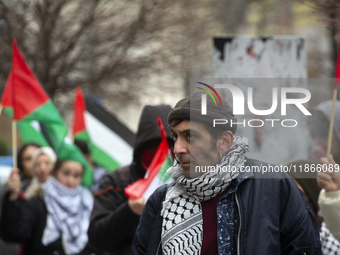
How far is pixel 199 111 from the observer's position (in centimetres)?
210

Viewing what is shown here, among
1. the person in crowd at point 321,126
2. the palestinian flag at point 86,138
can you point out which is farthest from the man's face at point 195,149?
the palestinian flag at point 86,138

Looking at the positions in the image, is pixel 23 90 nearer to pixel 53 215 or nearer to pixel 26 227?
pixel 53 215

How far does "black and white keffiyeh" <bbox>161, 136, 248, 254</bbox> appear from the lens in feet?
6.69

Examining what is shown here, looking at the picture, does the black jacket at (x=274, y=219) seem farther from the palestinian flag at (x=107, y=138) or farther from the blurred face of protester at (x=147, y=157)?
the palestinian flag at (x=107, y=138)

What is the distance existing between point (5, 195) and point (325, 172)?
3.12 m

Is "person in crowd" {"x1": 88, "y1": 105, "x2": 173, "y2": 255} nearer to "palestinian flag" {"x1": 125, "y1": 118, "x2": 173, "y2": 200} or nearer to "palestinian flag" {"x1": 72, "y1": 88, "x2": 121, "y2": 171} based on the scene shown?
"palestinian flag" {"x1": 125, "y1": 118, "x2": 173, "y2": 200}

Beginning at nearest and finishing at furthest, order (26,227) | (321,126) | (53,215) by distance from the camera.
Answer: (321,126)
(26,227)
(53,215)

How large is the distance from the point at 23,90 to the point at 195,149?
366 centimetres

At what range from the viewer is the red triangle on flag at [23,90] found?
5.18 m

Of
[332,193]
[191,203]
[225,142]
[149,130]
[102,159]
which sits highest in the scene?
[225,142]

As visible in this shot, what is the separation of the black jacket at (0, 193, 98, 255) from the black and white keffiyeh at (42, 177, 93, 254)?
2.1 inches

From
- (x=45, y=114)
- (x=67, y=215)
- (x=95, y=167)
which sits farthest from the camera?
(x=95, y=167)

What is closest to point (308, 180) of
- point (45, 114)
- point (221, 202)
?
point (221, 202)

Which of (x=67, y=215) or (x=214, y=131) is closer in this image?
(x=214, y=131)
